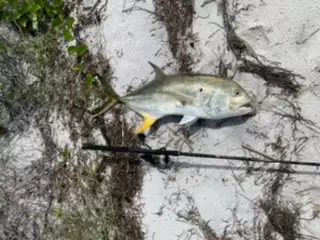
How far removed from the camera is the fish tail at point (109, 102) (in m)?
3.59

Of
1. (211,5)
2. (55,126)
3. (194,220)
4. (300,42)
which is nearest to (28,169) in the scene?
(55,126)

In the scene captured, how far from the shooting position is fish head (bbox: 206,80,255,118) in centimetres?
328

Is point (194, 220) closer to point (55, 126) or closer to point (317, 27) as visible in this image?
point (55, 126)

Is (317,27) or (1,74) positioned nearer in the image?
(317,27)

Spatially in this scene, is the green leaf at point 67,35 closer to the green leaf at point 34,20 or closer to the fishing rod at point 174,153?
the green leaf at point 34,20

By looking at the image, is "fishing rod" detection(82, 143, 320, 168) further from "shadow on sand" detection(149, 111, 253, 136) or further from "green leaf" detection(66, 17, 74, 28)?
"green leaf" detection(66, 17, 74, 28)

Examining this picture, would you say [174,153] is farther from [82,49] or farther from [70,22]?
[70,22]

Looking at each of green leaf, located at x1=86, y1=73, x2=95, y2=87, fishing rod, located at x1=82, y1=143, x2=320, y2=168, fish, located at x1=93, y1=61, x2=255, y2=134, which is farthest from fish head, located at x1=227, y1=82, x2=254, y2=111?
green leaf, located at x1=86, y1=73, x2=95, y2=87

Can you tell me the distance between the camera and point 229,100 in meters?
3.28

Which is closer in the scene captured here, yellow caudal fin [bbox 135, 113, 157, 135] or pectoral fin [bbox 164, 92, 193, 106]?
pectoral fin [bbox 164, 92, 193, 106]

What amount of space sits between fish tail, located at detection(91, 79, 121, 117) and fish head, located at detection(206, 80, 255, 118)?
0.67m

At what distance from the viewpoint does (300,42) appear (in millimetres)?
3381

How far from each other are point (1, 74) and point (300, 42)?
2.14 m

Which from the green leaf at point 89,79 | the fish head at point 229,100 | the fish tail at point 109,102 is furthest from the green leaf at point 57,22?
the fish head at point 229,100
